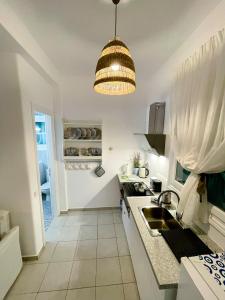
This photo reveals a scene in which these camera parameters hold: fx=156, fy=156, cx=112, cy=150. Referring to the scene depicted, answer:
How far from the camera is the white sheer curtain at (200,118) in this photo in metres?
1.18

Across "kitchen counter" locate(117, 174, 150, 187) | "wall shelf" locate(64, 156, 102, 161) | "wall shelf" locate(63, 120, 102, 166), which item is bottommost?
"kitchen counter" locate(117, 174, 150, 187)

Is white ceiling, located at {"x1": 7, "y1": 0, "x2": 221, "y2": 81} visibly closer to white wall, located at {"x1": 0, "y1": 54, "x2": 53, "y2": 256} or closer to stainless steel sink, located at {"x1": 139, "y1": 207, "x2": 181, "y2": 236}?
white wall, located at {"x1": 0, "y1": 54, "x2": 53, "y2": 256}

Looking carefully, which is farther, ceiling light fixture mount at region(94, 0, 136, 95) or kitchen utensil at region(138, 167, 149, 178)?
kitchen utensil at region(138, 167, 149, 178)

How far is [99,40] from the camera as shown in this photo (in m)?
1.87

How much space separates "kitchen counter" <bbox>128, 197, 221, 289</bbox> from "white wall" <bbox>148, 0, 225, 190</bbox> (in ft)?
3.34

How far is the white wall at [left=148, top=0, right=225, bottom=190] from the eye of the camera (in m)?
1.34

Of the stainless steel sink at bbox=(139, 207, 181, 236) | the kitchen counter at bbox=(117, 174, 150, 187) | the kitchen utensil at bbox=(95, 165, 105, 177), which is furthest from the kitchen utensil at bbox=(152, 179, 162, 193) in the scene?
the kitchen utensil at bbox=(95, 165, 105, 177)

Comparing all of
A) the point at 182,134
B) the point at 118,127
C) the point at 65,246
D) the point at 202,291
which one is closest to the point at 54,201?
the point at 65,246

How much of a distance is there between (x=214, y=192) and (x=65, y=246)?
2.25 meters

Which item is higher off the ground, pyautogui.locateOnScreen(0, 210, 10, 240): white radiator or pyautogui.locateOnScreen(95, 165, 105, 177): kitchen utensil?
Result: pyautogui.locateOnScreen(95, 165, 105, 177): kitchen utensil

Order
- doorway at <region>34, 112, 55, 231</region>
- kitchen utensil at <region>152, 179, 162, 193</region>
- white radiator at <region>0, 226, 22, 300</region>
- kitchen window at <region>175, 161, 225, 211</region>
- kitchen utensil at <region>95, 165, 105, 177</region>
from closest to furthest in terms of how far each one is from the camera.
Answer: kitchen window at <region>175, 161, 225, 211</region> → white radiator at <region>0, 226, 22, 300</region> → kitchen utensil at <region>152, 179, 162, 193</region> → doorway at <region>34, 112, 55, 231</region> → kitchen utensil at <region>95, 165, 105, 177</region>

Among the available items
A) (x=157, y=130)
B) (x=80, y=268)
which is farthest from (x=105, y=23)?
(x=80, y=268)

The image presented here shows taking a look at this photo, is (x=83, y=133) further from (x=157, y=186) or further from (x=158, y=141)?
(x=157, y=186)

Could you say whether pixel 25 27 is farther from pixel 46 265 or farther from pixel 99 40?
pixel 46 265
